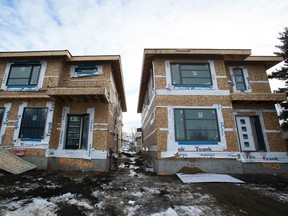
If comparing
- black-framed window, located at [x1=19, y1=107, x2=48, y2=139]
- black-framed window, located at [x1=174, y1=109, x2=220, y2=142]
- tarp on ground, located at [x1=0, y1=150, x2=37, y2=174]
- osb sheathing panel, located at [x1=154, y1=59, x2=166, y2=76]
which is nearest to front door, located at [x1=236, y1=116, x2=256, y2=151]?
black-framed window, located at [x1=174, y1=109, x2=220, y2=142]

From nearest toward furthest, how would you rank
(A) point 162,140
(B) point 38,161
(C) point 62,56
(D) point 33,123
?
(A) point 162,140 < (B) point 38,161 < (D) point 33,123 < (C) point 62,56

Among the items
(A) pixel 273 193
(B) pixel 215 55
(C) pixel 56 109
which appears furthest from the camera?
(B) pixel 215 55

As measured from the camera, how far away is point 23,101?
979 centimetres

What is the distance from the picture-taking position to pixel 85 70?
35.1 feet

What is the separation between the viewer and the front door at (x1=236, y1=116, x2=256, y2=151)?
9352 mm

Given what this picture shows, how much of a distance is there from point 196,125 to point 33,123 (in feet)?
35.3

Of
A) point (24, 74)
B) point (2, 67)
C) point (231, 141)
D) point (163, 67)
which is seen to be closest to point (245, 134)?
point (231, 141)

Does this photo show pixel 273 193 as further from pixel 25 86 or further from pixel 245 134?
pixel 25 86

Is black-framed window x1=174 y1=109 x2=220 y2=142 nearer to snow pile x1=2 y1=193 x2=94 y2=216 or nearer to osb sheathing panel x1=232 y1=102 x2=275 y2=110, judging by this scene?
osb sheathing panel x1=232 y1=102 x2=275 y2=110

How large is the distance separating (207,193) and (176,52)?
8181 millimetres

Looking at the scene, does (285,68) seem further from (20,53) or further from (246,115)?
(20,53)

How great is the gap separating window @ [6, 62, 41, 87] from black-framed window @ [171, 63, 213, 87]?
32.4 ft

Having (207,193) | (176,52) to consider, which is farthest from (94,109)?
(207,193)

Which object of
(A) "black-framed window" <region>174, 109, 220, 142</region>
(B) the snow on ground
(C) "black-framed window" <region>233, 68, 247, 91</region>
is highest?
(C) "black-framed window" <region>233, 68, 247, 91</region>
